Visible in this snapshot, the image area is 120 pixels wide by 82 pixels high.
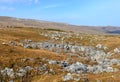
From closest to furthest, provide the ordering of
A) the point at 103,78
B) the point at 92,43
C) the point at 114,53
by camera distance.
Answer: the point at 103,78, the point at 114,53, the point at 92,43

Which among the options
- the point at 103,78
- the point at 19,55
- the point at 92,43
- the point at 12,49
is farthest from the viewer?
the point at 92,43

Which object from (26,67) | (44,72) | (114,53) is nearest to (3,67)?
(26,67)

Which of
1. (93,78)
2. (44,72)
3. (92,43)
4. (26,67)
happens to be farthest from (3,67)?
(92,43)

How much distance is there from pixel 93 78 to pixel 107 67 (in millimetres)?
8213

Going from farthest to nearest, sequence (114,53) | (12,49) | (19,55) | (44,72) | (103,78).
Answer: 1. (114,53)
2. (12,49)
3. (19,55)
4. (44,72)
5. (103,78)

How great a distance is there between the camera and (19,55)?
187 ft

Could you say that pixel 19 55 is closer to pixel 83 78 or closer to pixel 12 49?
pixel 12 49

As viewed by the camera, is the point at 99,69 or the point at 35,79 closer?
the point at 35,79

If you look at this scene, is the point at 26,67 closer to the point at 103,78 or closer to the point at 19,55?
the point at 19,55

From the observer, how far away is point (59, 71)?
49250mm

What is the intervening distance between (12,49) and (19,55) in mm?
4714

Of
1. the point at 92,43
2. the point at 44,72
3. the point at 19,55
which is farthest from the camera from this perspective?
the point at 92,43

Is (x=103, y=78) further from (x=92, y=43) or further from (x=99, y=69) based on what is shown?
(x=92, y=43)

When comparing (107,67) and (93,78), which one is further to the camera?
(107,67)
